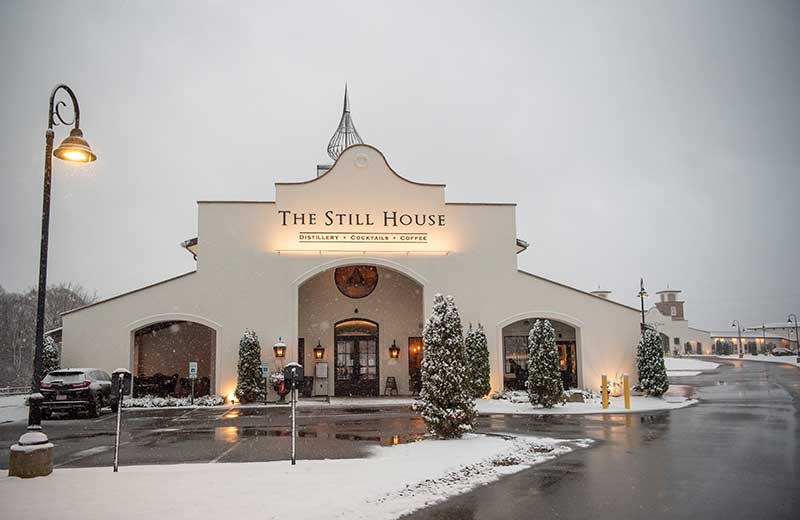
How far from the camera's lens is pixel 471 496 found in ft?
25.0

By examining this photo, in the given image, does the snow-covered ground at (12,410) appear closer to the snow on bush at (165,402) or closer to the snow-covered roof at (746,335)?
the snow on bush at (165,402)

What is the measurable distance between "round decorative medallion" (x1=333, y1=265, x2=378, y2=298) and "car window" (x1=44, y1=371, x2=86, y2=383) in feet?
33.9

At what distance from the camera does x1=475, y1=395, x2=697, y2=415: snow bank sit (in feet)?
58.9

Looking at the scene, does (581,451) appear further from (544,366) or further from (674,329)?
(674,329)

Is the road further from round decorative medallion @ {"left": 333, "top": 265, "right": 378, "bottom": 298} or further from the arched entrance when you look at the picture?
round decorative medallion @ {"left": 333, "top": 265, "right": 378, "bottom": 298}

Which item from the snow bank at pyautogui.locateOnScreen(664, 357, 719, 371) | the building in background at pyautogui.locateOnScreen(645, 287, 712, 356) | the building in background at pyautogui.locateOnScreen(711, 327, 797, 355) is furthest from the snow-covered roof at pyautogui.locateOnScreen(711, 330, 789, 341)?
the snow bank at pyautogui.locateOnScreen(664, 357, 719, 371)

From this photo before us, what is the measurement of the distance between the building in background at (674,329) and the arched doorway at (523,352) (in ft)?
159

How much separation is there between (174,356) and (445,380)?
57.0 feet

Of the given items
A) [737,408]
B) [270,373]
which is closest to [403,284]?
[270,373]

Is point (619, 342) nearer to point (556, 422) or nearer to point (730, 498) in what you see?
point (556, 422)

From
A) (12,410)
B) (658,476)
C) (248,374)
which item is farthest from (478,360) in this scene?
(12,410)

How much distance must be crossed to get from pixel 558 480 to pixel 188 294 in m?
16.9

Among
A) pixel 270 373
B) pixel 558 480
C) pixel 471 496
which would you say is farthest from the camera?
pixel 270 373

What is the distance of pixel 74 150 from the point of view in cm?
929
